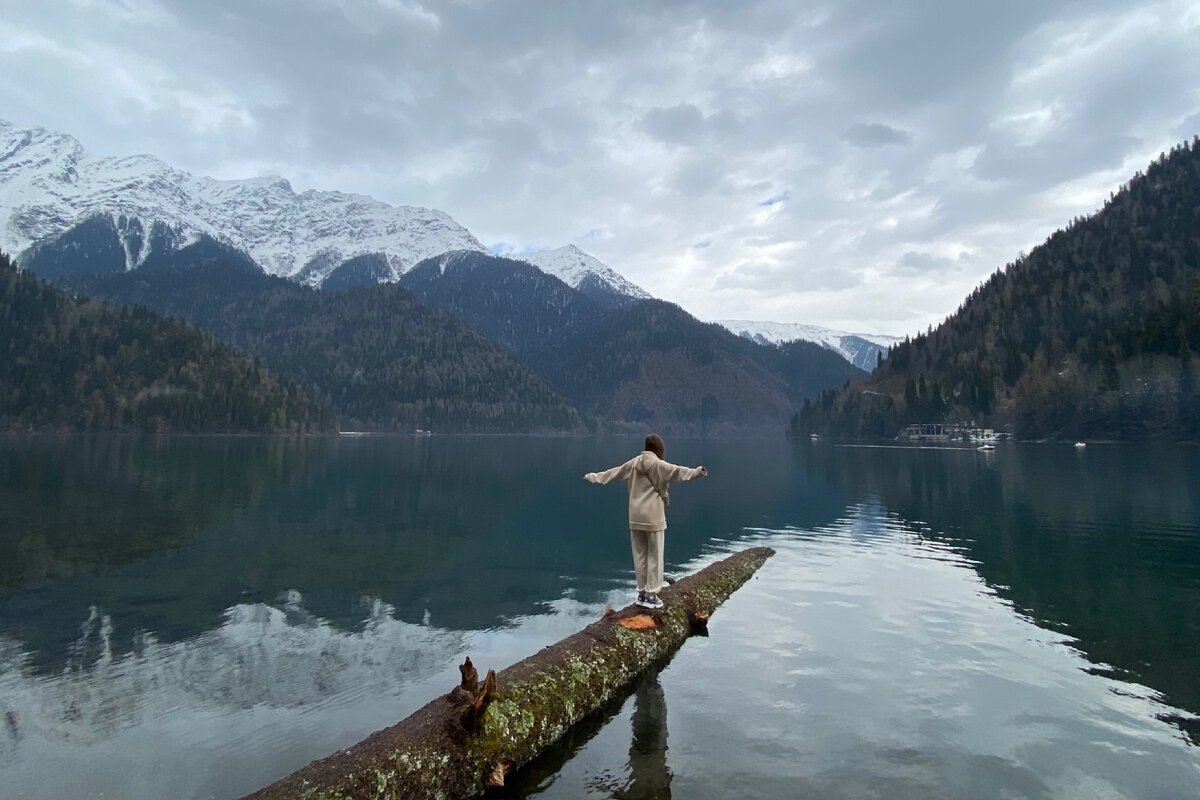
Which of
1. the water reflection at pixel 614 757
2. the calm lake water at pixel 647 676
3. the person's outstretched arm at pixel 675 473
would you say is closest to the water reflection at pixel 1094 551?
the calm lake water at pixel 647 676

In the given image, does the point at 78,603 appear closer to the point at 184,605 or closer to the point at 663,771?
the point at 184,605

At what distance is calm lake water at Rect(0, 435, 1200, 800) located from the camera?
9.69m

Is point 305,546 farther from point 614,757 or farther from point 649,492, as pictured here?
point 614,757

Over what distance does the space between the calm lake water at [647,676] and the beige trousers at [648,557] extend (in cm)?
Result: 182

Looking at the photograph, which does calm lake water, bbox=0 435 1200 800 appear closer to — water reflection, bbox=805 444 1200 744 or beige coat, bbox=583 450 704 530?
water reflection, bbox=805 444 1200 744

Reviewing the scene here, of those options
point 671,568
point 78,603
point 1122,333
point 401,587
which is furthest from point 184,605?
point 1122,333

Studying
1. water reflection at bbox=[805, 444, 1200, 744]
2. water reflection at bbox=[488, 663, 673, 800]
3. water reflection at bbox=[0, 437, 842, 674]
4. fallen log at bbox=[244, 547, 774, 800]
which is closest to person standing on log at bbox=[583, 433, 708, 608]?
fallen log at bbox=[244, 547, 774, 800]

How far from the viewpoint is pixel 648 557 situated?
48.3 ft

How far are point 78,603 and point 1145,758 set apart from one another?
25.9 m

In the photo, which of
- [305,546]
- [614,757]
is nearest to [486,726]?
[614,757]

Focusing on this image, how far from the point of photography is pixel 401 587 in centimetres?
2338

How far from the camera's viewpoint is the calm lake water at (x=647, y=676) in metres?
9.69

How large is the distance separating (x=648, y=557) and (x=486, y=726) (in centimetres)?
612

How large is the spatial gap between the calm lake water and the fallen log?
48 cm
